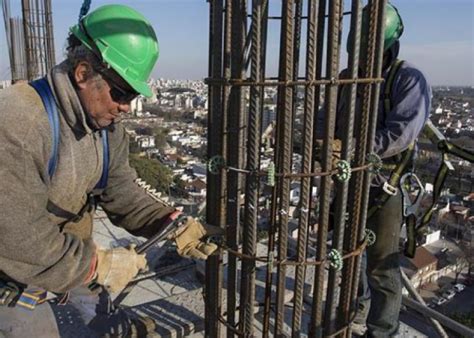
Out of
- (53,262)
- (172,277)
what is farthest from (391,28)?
(172,277)

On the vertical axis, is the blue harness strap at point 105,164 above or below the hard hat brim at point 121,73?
below

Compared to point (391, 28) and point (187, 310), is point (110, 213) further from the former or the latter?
point (391, 28)

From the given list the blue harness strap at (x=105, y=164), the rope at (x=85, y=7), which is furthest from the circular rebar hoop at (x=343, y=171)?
the rope at (x=85, y=7)

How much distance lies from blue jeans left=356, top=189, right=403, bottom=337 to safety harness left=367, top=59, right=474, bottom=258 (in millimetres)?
73

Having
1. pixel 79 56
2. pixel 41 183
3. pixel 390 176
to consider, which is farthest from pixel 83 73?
pixel 390 176

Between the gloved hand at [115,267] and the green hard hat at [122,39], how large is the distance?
977 millimetres

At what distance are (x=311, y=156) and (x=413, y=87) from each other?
3.92ft

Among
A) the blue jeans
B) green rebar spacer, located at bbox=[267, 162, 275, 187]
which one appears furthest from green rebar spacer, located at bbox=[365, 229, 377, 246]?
green rebar spacer, located at bbox=[267, 162, 275, 187]

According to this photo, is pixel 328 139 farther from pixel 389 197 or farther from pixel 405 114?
pixel 389 197

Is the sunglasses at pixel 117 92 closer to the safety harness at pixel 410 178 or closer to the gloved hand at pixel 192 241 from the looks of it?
the gloved hand at pixel 192 241

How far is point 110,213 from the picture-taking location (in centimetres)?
353

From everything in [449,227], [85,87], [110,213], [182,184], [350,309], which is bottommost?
[449,227]

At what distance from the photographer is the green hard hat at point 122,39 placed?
2.56 m

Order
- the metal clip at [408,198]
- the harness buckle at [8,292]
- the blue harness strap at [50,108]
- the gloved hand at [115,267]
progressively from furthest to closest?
the metal clip at [408,198], the gloved hand at [115,267], the harness buckle at [8,292], the blue harness strap at [50,108]
